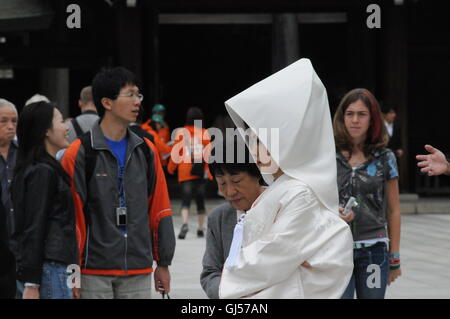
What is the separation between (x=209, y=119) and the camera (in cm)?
1806

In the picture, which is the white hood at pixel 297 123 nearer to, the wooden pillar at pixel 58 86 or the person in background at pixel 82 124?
the person in background at pixel 82 124

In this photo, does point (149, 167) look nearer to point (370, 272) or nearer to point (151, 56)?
point (370, 272)

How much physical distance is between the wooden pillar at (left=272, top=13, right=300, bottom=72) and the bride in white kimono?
13.7 meters

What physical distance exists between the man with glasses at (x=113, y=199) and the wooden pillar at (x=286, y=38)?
12.3 meters

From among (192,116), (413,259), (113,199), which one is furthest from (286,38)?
(113,199)

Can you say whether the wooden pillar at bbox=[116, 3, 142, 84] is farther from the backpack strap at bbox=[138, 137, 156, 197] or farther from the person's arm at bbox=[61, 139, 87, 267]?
the person's arm at bbox=[61, 139, 87, 267]

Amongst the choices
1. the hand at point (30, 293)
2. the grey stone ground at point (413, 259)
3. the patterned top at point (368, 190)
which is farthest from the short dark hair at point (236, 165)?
the grey stone ground at point (413, 259)

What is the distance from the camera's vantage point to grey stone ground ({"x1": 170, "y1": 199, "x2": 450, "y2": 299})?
830 centimetres

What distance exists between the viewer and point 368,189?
5098 millimetres

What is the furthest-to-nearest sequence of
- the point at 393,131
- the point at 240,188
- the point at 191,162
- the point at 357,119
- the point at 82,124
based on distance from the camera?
the point at 393,131, the point at 191,162, the point at 82,124, the point at 357,119, the point at 240,188

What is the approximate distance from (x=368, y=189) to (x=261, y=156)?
6.78 feet
